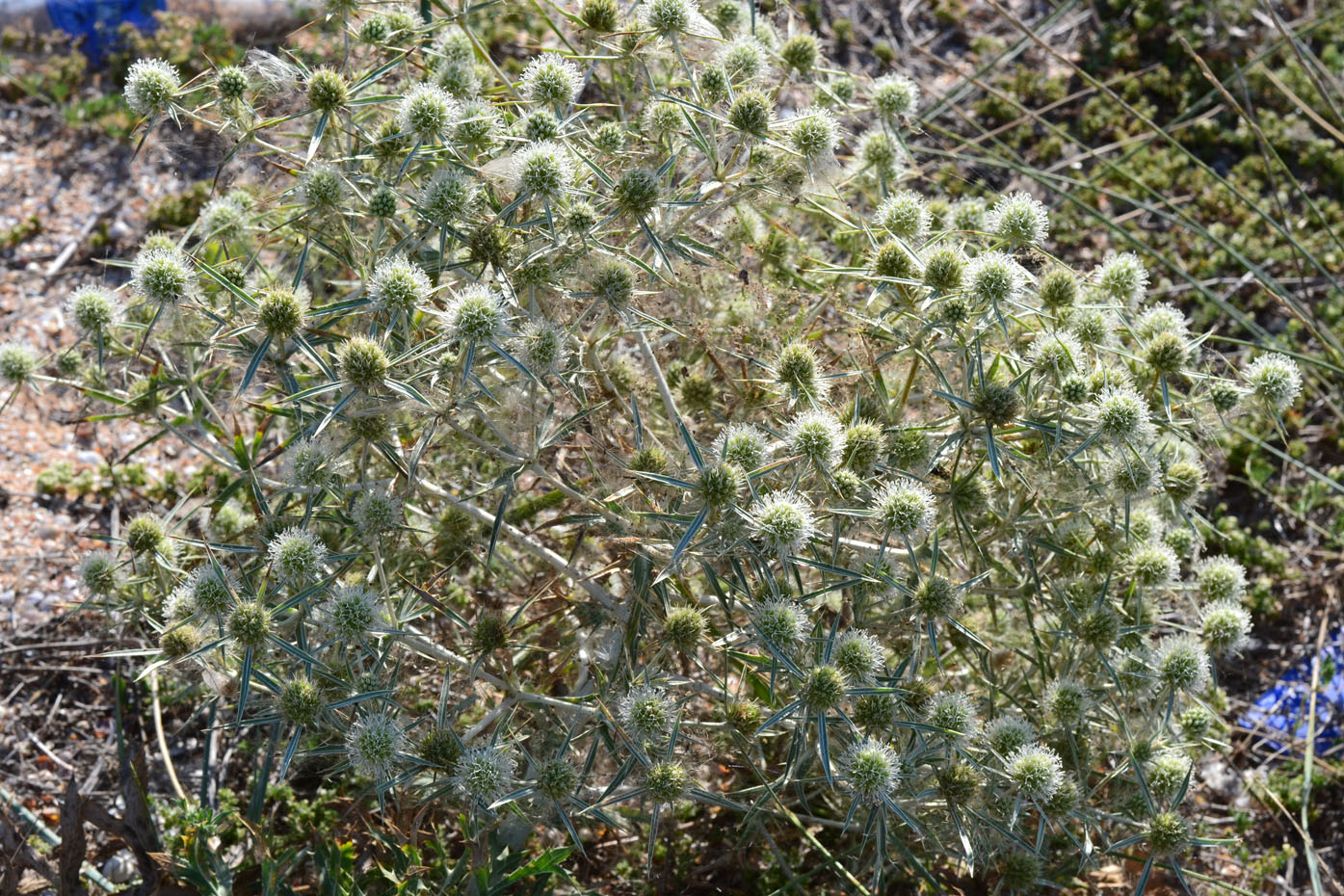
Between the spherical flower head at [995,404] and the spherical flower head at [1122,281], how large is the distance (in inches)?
24.7

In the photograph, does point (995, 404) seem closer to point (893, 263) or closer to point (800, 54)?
point (893, 263)

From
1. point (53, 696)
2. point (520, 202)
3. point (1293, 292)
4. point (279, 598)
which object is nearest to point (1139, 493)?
point (520, 202)

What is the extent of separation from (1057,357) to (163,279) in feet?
6.57

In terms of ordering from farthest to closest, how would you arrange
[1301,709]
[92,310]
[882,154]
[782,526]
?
[1301,709], [882,154], [92,310], [782,526]

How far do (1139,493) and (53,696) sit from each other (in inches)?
128

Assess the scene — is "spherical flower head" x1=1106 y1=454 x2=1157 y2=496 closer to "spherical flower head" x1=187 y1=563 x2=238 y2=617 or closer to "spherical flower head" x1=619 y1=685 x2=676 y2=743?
"spherical flower head" x1=619 y1=685 x2=676 y2=743

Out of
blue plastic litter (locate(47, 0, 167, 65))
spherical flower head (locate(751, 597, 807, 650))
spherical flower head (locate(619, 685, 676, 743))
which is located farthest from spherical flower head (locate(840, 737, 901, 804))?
blue plastic litter (locate(47, 0, 167, 65))

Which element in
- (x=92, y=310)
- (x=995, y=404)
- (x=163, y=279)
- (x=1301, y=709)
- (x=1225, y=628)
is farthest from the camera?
(x=1301, y=709)

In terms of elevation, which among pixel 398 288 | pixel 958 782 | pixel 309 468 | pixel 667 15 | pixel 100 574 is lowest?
pixel 100 574

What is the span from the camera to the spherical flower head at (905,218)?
278 centimetres

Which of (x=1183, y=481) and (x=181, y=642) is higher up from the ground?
(x=1183, y=481)

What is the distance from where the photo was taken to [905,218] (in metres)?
2.79

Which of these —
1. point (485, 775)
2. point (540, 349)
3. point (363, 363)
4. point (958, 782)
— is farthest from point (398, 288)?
point (958, 782)

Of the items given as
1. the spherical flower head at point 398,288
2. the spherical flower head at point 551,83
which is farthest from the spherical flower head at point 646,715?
the spherical flower head at point 551,83
